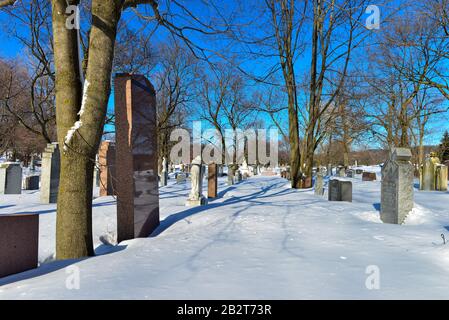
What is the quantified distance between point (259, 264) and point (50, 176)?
354 inches

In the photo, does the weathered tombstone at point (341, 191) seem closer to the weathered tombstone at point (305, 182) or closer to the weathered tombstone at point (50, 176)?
the weathered tombstone at point (305, 182)

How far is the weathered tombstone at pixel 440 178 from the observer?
13.3 m

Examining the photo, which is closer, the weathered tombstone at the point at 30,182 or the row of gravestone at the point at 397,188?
the row of gravestone at the point at 397,188

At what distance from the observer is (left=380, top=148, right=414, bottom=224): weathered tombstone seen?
5898mm

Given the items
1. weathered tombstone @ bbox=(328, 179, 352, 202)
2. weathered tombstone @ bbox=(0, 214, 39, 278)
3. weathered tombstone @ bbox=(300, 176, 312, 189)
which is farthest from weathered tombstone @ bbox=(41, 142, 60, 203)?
weathered tombstone @ bbox=(300, 176, 312, 189)

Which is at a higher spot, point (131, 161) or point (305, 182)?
point (131, 161)

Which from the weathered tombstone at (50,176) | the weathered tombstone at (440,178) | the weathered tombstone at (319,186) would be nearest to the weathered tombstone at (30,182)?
the weathered tombstone at (50,176)

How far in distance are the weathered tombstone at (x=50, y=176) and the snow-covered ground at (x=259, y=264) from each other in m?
4.40

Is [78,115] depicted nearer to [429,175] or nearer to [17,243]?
[17,243]

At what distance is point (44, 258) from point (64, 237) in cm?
124

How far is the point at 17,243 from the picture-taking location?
10.1 ft

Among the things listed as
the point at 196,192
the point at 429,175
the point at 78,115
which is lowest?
the point at 196,192

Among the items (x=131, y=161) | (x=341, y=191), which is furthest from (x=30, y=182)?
(x=341, y=191)

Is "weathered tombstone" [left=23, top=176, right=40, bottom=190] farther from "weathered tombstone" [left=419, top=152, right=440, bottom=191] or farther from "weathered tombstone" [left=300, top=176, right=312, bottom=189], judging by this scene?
"weathered tombstone" [left=419, top=152, right=440, bottom=191]
